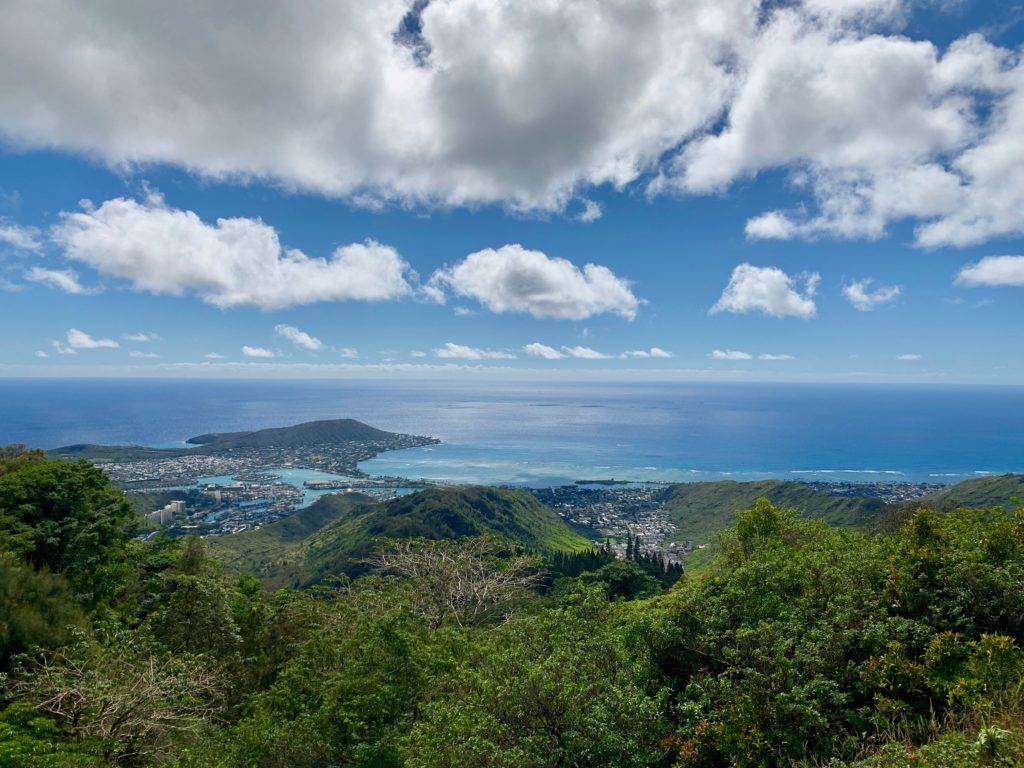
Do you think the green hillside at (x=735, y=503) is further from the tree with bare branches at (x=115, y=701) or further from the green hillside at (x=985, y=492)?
the tree with bare branches at (x=115, y=701)

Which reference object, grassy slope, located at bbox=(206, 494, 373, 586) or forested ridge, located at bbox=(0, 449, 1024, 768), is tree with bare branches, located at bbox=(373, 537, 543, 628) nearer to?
forested ridge, located at bbox=(0, 449, 1024, 768)

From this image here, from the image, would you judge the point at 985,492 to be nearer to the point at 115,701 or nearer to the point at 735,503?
the point at 735,503

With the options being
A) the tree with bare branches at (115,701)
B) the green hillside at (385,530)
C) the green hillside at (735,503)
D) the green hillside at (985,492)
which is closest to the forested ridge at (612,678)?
the tree with bare branches at (115,701)

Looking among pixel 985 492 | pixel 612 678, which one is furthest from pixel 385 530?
pixel 985 492

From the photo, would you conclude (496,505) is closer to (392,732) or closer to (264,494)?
(264,494)

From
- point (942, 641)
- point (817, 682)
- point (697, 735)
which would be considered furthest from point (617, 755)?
point (942, 641)
